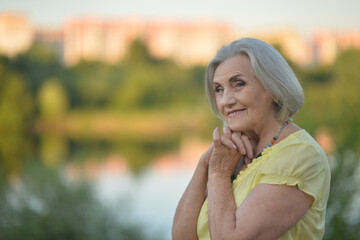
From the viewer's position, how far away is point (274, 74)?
125cm

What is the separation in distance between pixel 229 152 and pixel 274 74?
25 centimetres

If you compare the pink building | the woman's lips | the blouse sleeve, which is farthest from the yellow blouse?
the pink building

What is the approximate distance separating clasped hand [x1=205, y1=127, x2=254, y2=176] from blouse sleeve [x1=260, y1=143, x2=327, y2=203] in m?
0.12

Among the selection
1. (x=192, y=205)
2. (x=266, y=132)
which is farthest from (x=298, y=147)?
(x=192, y=205)

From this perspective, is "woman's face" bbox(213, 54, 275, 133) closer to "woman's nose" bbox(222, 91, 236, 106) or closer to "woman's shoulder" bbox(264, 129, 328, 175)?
"woman's nose" bbox(222, 91, 236, 106)

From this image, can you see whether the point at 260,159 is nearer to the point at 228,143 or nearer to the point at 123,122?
the point at 228,143

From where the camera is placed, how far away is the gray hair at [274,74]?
1247mm

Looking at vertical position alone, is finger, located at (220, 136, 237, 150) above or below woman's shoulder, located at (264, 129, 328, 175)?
above

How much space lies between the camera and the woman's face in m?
1.28

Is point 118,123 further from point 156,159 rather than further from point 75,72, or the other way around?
point 156,159

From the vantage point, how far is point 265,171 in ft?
3.95

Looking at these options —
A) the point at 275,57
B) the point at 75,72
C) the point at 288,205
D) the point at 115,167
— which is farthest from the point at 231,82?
the point at 75,72

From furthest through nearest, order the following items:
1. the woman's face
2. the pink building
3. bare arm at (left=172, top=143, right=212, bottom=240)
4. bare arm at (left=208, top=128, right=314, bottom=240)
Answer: the pink building → bare arm at (left=172, top=143, right=212, bottom=240) → the woman's face → bare arm at (left=208, top=128, right=314, bottom=240)

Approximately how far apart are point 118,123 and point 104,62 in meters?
13.9
